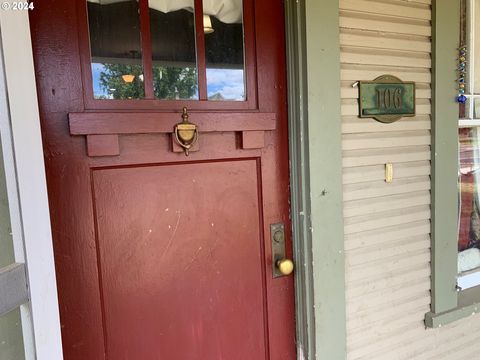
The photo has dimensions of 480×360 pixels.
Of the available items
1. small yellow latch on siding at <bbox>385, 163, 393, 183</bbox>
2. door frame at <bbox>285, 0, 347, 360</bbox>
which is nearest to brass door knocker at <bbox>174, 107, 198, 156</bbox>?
door frame at <bbox>285, 0, 347, 360</bbox>

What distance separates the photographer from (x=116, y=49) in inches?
43.3

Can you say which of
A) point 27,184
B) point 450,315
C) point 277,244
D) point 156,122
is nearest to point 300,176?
point 277,244

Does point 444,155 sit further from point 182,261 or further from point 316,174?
point 182,261

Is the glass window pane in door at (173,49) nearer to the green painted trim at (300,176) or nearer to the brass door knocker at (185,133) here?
the brass door knocker at (185,133)

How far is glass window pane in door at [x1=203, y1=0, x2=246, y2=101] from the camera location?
48.2 inches

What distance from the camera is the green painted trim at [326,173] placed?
1.27m

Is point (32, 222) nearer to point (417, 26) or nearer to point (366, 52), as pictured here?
point (366, 52)

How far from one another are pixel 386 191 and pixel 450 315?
69 centimetres

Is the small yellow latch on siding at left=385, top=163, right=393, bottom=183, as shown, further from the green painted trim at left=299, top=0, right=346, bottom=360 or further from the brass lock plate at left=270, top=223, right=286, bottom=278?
the brass lock plate at left=270, top=223, right=286, bottom=278

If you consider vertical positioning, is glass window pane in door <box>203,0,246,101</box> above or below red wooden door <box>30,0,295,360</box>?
above

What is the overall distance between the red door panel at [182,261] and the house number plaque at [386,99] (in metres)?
0.51

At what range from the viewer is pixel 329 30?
4.23 ft

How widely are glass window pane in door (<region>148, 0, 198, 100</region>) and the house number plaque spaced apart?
25.5 inches

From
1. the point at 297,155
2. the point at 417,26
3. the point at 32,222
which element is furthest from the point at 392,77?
the point at 32,222
